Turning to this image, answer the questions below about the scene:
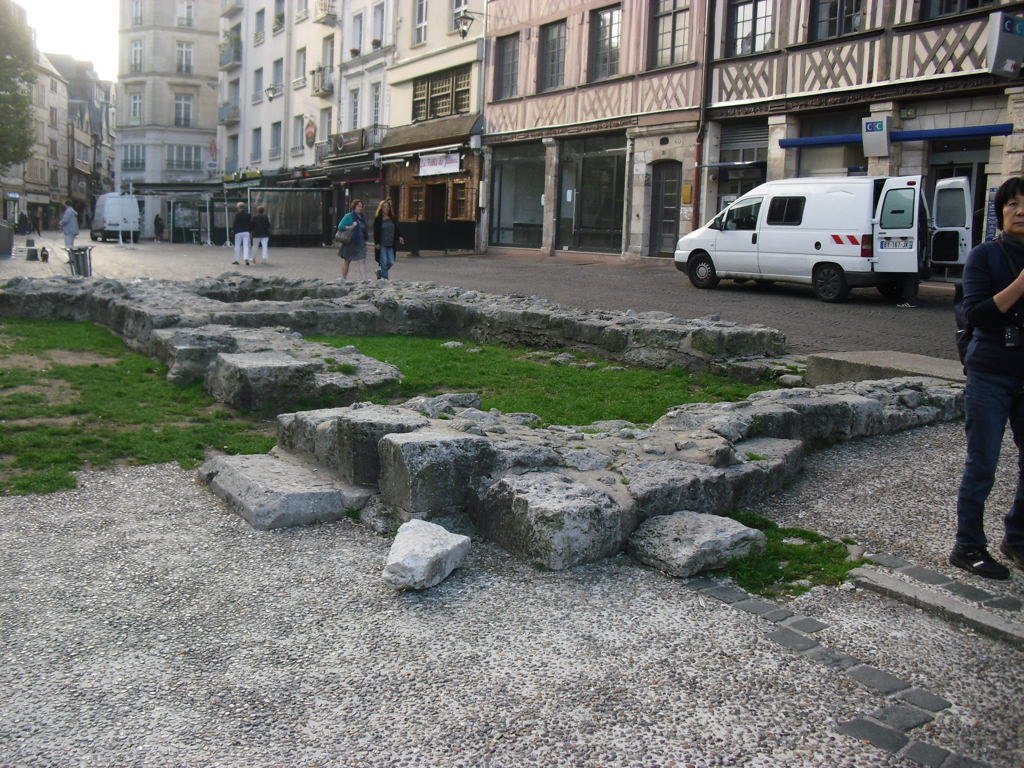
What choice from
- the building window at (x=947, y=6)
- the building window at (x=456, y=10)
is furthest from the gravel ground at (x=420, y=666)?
the building window at (x=456, y=10)

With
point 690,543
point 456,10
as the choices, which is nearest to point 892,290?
point 690,543

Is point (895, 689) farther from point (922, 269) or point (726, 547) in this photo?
point (922, 269)

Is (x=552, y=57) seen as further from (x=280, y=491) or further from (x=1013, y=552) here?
(x=1013, y=552)

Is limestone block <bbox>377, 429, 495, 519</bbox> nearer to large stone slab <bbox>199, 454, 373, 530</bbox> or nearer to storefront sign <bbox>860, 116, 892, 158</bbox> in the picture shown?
large stone slab <bbox>199, 454, 373, 530</bbox>

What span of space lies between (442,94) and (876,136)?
57.5ft

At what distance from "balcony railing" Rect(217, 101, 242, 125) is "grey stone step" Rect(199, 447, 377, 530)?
4765 centimetres

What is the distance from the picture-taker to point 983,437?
3.61 metres

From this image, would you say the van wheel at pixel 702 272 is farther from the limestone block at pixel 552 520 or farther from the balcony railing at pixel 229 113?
the balcony railing at pixel 229 113

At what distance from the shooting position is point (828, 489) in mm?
4809

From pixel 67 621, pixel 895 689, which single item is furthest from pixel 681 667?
pixel 67 621

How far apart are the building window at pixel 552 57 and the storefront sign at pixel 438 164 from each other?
453 cm

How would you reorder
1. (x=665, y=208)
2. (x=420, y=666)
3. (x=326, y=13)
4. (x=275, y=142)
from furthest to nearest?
(x=275, y=142)
(x=326, y=13)
(x=665, y=208)
(x=420, y=666)

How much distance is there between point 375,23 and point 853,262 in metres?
26.8

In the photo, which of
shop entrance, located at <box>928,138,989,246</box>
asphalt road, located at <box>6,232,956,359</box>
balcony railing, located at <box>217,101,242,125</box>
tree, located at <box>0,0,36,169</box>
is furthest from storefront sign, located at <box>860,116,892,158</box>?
balcony railing, located at <box>217,101,242,125</box>
